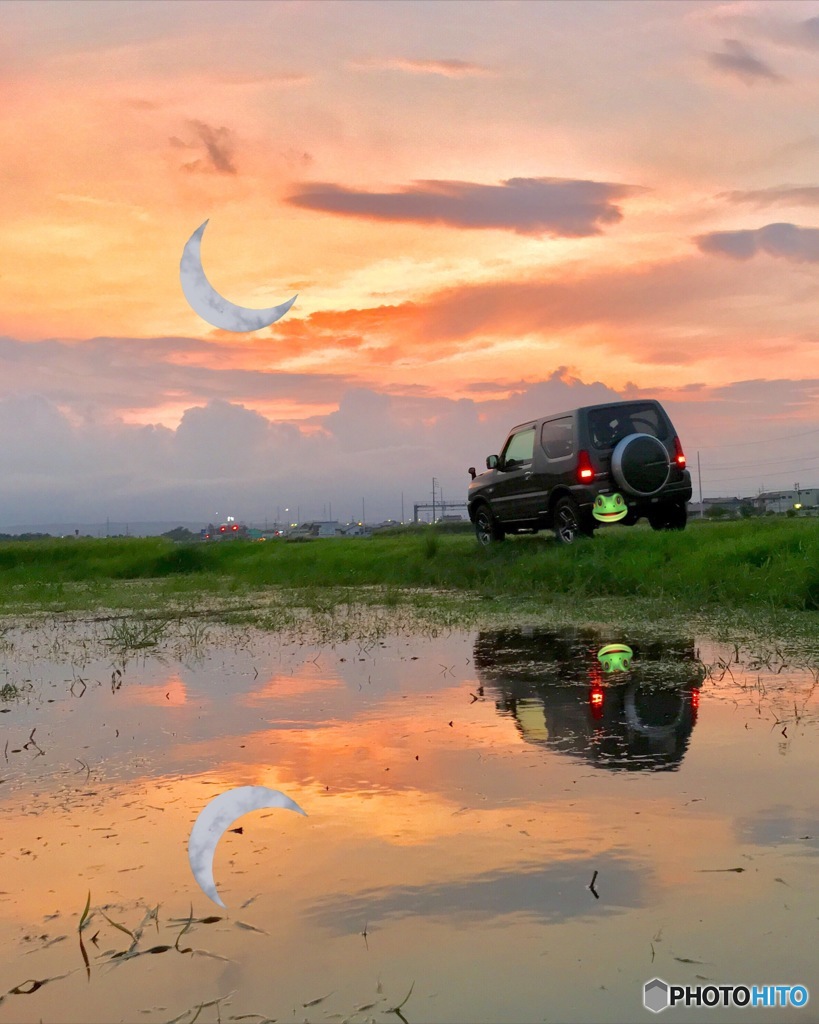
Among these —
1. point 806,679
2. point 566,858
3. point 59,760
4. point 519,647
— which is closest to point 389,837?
point 566,858

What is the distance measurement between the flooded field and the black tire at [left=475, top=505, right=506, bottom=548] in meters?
14.0

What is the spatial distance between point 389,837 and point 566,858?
0.83m

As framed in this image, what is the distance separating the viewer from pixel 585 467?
19.3 metres

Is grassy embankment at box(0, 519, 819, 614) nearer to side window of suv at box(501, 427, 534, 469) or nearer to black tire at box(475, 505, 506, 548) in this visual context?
black tire at box(475, 505, 506, 548)

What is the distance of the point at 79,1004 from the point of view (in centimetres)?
338

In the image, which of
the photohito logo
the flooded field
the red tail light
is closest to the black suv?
the flooded field

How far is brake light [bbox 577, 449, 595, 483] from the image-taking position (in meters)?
19.3

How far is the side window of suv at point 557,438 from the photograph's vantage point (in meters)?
19.8

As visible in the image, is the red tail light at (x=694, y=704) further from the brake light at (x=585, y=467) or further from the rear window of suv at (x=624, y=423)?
Result: the rear window of suv at (x=624, y=423)

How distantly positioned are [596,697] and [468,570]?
43.2ft

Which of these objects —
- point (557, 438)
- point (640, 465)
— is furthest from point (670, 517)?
point (557, 438)

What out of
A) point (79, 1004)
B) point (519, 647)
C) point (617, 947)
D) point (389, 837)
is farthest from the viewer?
point (519, 647)

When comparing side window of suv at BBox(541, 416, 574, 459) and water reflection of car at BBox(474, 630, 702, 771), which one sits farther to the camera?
side window of suv at BBox(541, 416, 574, 459)

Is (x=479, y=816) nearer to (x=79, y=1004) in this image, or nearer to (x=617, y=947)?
(x=617, y=947)
